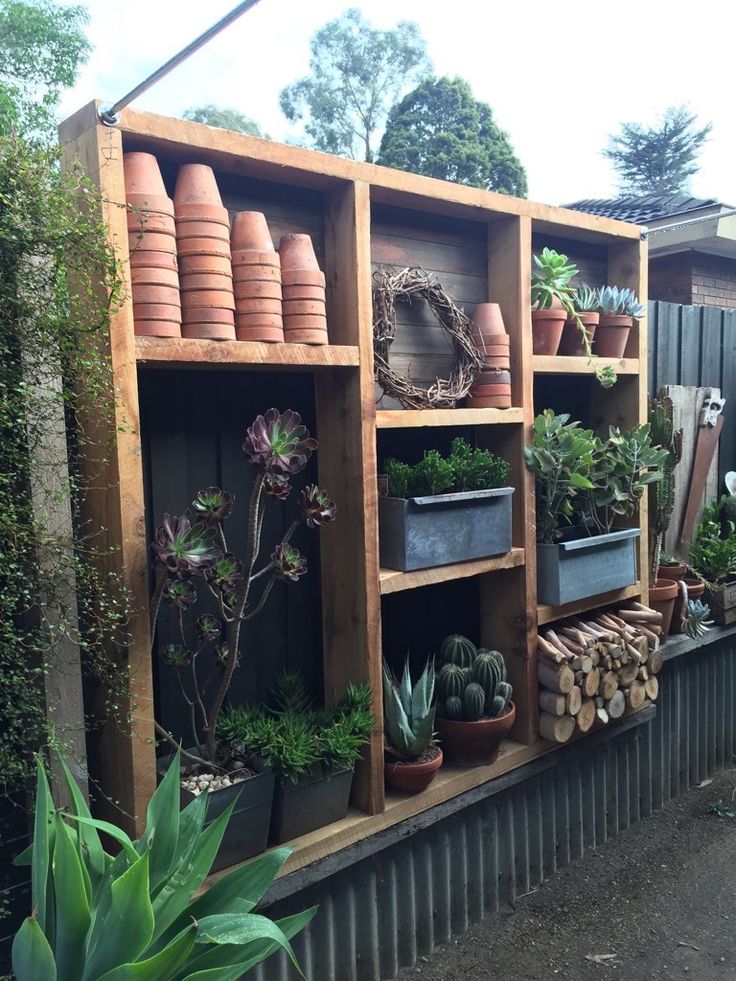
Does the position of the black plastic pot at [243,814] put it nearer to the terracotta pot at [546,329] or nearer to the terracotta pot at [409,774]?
the terracotta pot at [409,774]

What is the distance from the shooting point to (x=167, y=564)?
1896mm

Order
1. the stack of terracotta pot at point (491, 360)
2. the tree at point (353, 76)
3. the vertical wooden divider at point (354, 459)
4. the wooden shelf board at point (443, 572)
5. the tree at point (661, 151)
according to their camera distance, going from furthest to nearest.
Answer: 1. the tree at point (353, 76)
2. the tree at point (661, 151)
3. the stack of terracotta pot at point (491, 360)
4. the wooden shelf board at point (443, 572)
5. the vertical wooden divider at point (354, 459)

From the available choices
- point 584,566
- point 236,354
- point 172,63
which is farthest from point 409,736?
point 172,63

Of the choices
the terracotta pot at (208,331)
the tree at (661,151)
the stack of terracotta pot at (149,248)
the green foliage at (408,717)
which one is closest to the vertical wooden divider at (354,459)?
the green foliage at (408,717)

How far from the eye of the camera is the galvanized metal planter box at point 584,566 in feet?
9.79

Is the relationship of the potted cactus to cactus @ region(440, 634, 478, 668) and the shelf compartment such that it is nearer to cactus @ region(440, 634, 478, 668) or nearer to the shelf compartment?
cactus @ region(440, 634, 478, 668)

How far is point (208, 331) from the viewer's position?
6.77 feet

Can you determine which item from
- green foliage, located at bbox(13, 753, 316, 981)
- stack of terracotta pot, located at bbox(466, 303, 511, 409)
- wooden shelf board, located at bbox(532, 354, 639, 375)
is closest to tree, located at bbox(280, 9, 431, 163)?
wooden shelf board, located at bbox(532, 354, 639, 375)

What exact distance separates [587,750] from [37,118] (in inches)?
113

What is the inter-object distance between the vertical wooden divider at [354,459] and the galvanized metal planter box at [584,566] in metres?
0.83

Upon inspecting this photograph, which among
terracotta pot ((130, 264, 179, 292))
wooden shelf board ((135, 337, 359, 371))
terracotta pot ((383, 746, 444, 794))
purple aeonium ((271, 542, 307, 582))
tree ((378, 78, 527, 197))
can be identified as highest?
tree ((378, 78, 527, 197))

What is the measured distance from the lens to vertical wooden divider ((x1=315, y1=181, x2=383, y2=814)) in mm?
2395

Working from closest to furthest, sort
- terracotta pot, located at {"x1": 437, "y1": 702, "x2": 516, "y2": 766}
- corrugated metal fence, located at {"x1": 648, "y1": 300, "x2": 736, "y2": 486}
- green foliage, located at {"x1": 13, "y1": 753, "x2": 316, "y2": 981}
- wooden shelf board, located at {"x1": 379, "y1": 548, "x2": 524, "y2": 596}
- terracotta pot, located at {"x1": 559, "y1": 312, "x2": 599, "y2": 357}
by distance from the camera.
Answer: green foliage, located at {"x1": 13, "y1": 753, "x2": 316, "y2": 981}, wooden shelf board, located at {"x1": 379, "y1": 548, "x2": 524, "y2": 596}, terracotta pot, located at {"x1": 437, "y1": 702, "x2": 516, "y2": 766}, terracotta pot, located at {"x1": 559, "y1": 312, "x2": 599, "y2": 357}, corrugated metal fence, located at {"x1": 648, "y1": 300, "x2": 736, "y2": 486}

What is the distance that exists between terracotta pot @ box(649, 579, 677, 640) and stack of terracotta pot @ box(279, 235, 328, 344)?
2.13 metres
